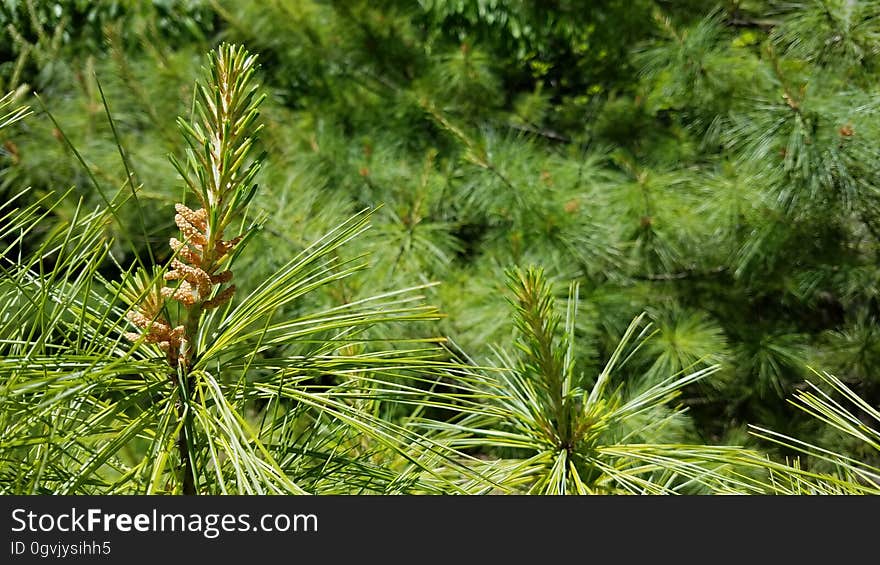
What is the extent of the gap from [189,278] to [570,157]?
5.51 feet

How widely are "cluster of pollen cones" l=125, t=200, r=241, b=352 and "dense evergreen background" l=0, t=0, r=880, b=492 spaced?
79 centimetres

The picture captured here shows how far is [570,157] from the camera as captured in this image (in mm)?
1945

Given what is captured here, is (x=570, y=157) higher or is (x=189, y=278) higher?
(x=570, y=157)

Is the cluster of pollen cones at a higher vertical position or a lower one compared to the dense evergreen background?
lower

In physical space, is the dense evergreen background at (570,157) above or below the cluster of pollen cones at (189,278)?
above

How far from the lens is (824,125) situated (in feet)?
4.30

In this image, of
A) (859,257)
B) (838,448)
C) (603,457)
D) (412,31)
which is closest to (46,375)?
(603,457)

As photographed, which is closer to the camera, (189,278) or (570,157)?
(189,278)

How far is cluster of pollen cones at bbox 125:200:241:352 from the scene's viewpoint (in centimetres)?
38

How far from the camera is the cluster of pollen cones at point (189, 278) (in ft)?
1.24

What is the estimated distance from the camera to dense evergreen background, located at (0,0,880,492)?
56.3 inches

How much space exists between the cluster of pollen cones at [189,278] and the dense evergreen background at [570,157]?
0.79 m

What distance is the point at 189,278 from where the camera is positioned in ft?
1.24

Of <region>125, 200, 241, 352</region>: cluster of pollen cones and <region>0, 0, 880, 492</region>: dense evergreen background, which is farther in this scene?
<region>0, 0, 880, 492</region>: dense evergreen background
